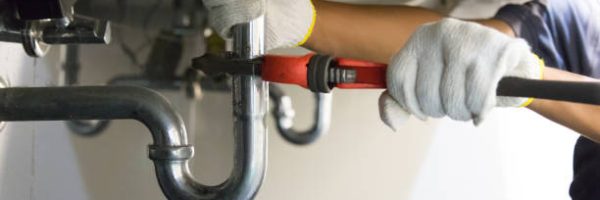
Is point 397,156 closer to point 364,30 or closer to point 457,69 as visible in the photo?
point 364,30

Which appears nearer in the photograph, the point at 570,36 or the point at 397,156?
the point at 570,36

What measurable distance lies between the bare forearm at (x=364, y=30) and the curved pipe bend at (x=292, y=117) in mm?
240

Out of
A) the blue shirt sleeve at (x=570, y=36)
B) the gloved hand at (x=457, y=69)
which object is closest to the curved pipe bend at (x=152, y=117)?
the gloved hand at (x=457, y=69)

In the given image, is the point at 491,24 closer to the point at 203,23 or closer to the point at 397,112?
the point at 397,112

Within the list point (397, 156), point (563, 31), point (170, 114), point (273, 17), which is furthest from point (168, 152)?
point (397, 156)

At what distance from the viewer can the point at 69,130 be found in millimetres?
518

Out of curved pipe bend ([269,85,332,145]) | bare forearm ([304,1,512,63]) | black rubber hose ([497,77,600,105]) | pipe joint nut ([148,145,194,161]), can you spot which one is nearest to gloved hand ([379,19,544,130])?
black rubber hose ([497,77,600,105])

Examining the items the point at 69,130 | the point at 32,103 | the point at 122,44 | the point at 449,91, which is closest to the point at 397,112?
the point at 449,91

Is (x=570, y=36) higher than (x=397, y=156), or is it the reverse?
(x=570, y=36)

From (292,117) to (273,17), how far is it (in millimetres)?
417

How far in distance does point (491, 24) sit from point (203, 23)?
44 centimetres

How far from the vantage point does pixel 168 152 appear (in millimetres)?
356

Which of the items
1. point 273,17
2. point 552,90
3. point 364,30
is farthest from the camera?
point 364,30

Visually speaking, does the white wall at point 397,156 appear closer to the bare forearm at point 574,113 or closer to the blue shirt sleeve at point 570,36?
the blue shirt sleeve at point 570,36
